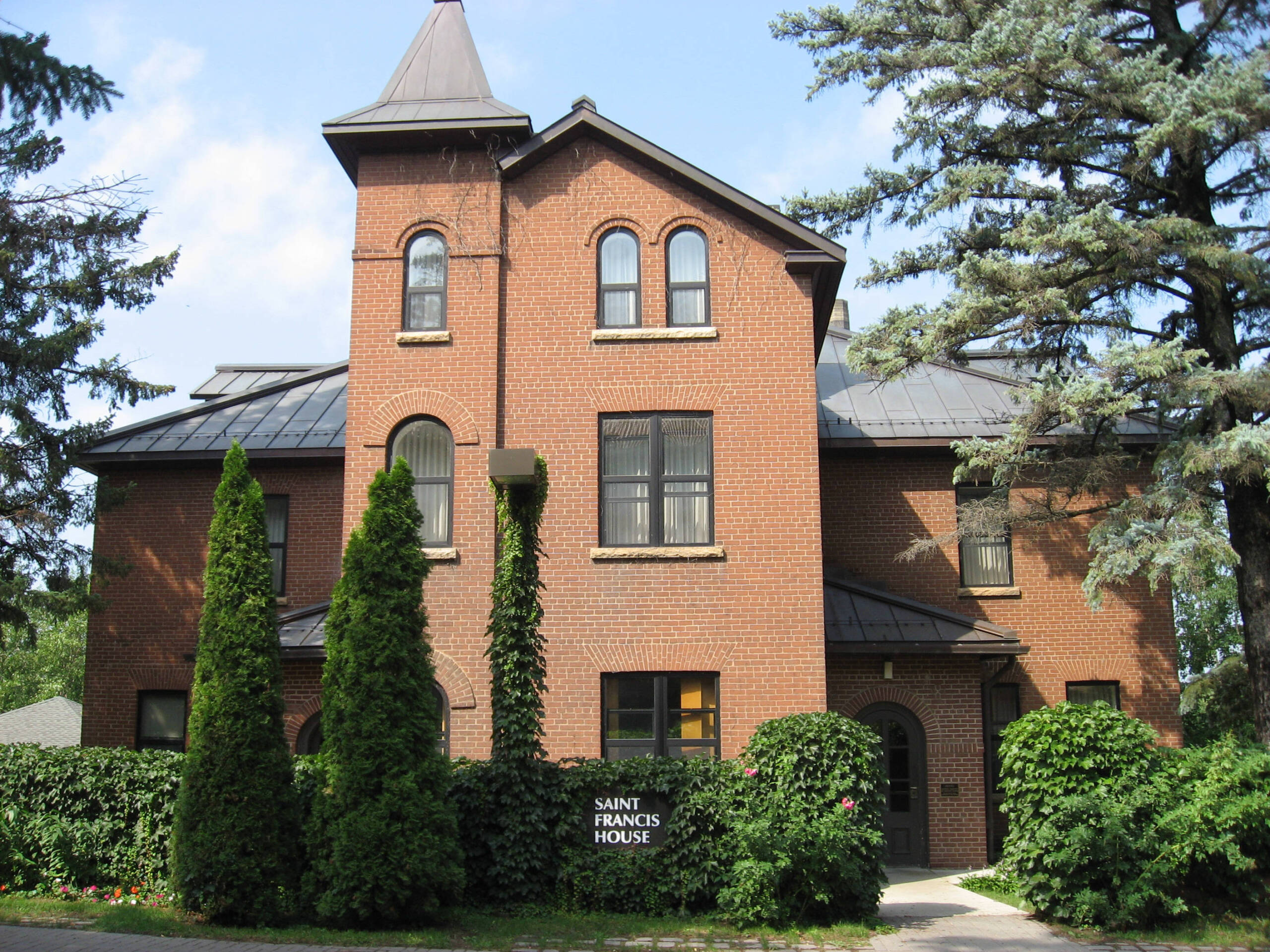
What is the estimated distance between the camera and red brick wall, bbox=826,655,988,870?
1725 cm

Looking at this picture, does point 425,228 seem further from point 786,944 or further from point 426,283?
point 786,944

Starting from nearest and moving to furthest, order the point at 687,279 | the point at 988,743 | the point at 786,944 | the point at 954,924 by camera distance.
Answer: the point at 786,944 → the point at 954,924 → the point at 687,279 → the point at 988,743

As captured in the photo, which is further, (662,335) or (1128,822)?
(662,335)

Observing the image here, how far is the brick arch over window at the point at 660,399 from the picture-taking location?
1616 centimetres

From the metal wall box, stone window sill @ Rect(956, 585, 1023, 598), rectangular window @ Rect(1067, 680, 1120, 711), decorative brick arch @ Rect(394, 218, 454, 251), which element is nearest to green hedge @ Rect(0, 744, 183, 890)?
the metal wall box

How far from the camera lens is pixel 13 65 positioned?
20.5ft

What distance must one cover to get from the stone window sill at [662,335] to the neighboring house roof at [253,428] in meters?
5.41

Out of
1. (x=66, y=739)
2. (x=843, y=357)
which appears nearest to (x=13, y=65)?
(x=843, y=357)

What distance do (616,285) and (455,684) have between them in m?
6.08

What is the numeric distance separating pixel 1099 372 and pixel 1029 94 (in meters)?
3.95

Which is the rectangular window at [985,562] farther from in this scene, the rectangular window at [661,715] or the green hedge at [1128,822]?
the green hedge at [1128,822]

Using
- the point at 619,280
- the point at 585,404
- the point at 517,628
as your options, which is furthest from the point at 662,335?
the point at 517,628

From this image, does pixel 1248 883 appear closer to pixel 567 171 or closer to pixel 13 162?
pixel 567 171

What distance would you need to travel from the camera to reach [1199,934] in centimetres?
1161
